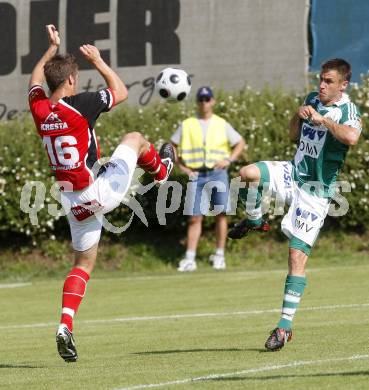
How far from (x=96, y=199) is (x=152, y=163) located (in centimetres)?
100

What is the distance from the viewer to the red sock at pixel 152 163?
33.6 feet

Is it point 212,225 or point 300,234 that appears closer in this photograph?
point 300,234

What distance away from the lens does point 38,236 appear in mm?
20094

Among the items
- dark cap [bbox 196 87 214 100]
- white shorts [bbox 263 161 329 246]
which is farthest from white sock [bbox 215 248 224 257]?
white shorts [bbox 263 161 329 246]

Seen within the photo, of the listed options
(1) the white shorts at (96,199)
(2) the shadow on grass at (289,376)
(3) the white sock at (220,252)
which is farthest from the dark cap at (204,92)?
(2) the shadow on grass at (289,376)

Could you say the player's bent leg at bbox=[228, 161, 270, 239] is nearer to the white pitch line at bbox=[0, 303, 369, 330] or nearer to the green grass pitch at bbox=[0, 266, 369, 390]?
the green grass pitch at bbox=[0, 266, 369, 390]

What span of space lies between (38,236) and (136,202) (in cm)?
211

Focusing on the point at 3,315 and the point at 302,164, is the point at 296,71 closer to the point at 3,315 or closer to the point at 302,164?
the point at 3,315

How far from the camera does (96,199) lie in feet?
31.2

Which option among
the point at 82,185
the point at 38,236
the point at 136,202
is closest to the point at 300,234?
the point at 82,185

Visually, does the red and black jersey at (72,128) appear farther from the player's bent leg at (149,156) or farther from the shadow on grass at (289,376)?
the shadow on grass at (289,376)

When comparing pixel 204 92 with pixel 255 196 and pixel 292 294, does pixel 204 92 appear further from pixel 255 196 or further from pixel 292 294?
pixel 292 294

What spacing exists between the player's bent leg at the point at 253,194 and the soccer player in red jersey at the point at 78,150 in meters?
1.11

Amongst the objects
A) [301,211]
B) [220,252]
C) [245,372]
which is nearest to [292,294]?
[301,211]
